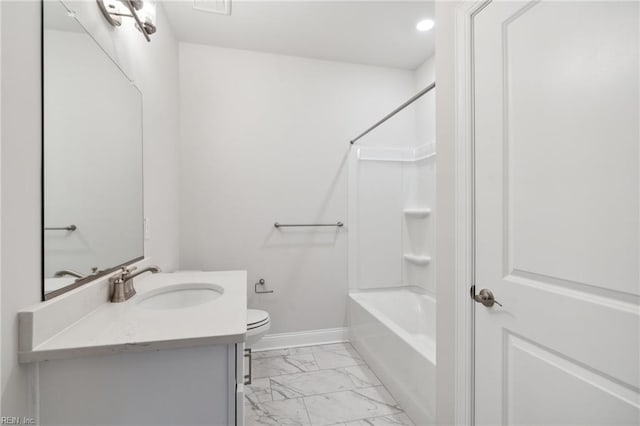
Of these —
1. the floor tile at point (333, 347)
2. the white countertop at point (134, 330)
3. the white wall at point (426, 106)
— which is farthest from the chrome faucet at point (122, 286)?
the white wall at point (426, 106)

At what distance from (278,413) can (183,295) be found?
926 millimetres

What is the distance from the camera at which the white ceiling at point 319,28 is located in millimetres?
1953

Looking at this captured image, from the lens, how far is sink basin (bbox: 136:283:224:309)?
132cm

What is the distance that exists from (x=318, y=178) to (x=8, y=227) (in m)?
2.09

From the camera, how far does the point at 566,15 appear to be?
31.9 inches

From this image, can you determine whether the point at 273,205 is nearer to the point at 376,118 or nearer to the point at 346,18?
the point at 376,118

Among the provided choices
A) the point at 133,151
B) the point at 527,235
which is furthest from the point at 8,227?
the point at 527,235

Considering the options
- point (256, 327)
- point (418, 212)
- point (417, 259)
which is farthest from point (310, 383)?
point (418, 212)

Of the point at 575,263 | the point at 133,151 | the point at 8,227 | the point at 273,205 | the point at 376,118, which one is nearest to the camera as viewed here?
the point at 8,227

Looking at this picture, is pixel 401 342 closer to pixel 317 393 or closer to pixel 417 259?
pixel 317 393

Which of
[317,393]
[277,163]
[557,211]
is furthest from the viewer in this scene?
[277,163]

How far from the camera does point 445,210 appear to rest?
1247mm

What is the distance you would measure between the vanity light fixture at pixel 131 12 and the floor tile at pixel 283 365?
220cm

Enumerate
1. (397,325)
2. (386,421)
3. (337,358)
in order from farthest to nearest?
1. (337,358)
2. (397,325)
3. (386,421)
